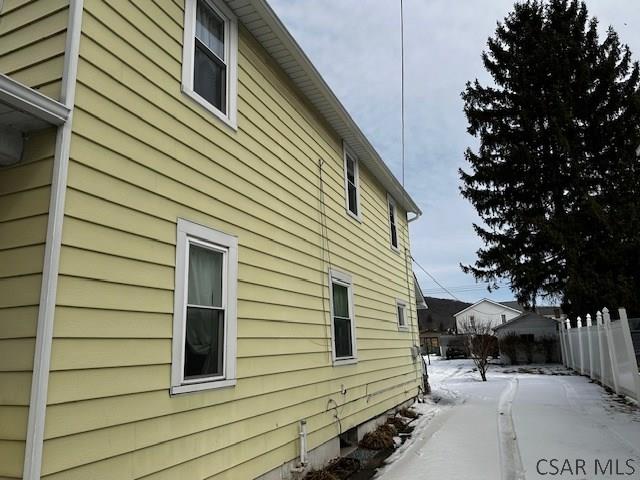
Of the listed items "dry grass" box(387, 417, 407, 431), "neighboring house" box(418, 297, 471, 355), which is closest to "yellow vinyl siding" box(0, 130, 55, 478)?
"dry grass" box(387, 417, 407, 431)

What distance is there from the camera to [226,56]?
193 inches

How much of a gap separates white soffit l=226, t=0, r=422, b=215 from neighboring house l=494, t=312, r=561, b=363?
76.7 feet

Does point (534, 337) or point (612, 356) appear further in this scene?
point (534, 337)

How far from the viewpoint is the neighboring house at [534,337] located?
28.1 meters

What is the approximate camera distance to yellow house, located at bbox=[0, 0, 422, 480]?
2744 millimetres

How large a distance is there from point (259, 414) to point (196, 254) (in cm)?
177

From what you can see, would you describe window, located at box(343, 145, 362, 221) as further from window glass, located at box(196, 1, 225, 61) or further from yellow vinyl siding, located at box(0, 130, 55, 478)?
yellow vinyl siding, located at box(0, 130, 55, 478)

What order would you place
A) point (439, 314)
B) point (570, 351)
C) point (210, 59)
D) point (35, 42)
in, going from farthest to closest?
point (439, 314), point (570, 351), point (210, 59), point (35, 42)

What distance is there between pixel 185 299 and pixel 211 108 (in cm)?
191

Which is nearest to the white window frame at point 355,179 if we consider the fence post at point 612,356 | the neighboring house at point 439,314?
the fence post at point 612,356

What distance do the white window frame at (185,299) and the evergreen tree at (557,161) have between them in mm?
18063

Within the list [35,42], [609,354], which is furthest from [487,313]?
[35,42]

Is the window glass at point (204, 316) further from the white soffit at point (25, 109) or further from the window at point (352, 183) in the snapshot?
the window at point (352, 183)

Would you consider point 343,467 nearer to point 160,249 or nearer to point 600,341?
point 160,249
